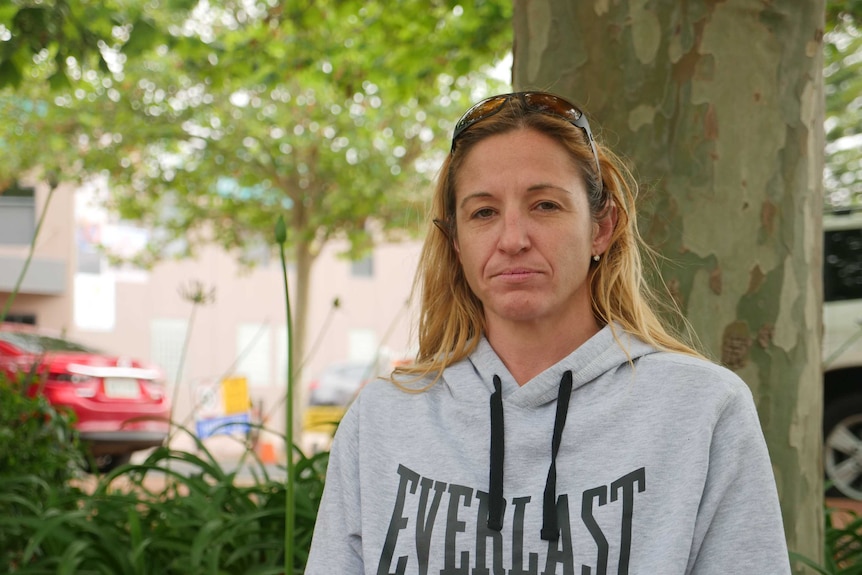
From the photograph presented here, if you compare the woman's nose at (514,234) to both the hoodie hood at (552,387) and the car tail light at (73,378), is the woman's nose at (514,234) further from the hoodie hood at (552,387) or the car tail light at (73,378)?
the car tail light at (73,378)

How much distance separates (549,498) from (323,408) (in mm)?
17258

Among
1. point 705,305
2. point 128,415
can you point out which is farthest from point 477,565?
point 128,415

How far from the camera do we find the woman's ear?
1.78 meters

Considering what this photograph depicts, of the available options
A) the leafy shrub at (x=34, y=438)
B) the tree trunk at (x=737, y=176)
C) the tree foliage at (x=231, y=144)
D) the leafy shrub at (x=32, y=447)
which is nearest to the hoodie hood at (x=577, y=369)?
the tree trunk at (x=737, y=176)

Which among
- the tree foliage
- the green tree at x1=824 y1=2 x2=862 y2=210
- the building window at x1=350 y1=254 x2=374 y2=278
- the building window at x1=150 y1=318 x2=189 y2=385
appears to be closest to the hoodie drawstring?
the tree foliage

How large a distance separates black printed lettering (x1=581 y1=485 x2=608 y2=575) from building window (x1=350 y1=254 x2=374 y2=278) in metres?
28.5

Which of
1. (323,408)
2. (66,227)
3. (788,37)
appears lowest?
(323,408)

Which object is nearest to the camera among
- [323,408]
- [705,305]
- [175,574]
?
[705,305]

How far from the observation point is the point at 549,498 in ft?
5.06

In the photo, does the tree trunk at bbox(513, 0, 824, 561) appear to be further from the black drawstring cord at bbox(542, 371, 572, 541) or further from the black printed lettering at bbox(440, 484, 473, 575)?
the black printed lettering at bbox(440, 484, 473, 575)

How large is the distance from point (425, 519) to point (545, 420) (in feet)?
0.82

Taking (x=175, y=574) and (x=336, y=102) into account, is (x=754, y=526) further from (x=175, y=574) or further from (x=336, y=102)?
(x=336, y=102)

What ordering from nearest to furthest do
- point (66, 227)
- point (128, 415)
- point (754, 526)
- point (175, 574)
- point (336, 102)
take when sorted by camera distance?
1. point (754, 526)
2. point (175, 574)
3. point (128, 415)
4. point (336, 102)
5. point (66, 227)

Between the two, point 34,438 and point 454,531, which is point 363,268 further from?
point 454,531
